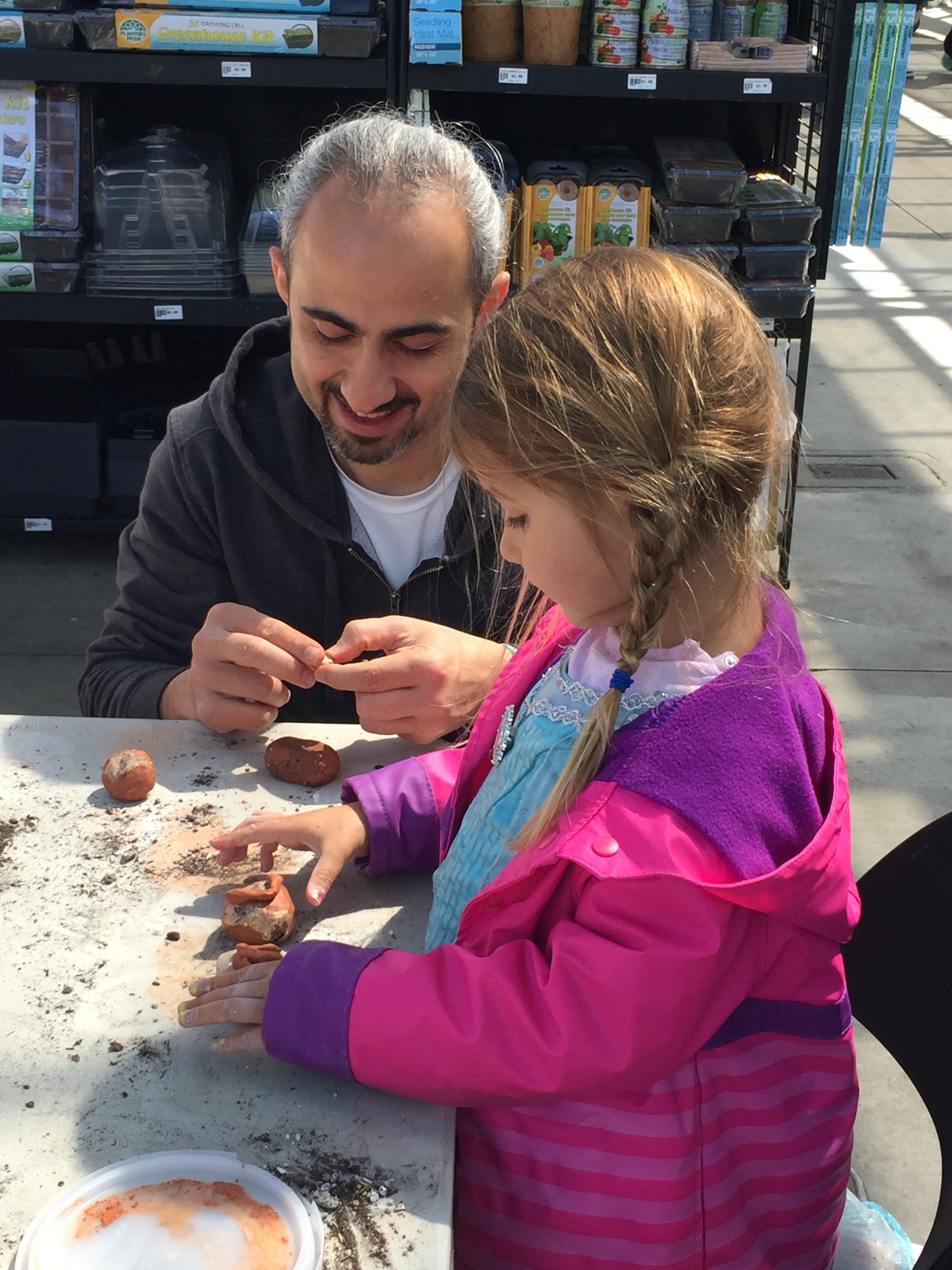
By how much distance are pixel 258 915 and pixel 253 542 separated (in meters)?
0.87

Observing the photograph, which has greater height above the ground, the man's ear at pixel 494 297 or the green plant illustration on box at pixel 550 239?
the man's ear at pixel 494 297

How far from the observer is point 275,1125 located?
107cm

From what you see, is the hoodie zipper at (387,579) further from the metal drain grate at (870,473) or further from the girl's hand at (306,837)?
the metal drain grate at (870,473)

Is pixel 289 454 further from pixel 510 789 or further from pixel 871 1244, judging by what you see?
pixel 871 1244

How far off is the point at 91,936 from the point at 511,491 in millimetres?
606

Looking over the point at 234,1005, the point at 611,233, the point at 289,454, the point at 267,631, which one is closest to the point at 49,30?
the point at 611,233

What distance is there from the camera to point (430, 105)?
13.2ft

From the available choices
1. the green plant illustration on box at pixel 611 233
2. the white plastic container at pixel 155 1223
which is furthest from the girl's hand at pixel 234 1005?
the green plant illustration on box at pixel 611 233

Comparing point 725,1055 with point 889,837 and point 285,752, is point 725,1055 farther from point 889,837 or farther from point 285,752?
point 889,837

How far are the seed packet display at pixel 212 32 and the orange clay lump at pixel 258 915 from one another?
2879 millimetres

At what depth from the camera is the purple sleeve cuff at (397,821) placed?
54.7 inches

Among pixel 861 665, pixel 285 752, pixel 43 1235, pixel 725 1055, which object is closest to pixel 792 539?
pixel 861 665

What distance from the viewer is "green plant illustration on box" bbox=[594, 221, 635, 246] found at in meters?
3.73

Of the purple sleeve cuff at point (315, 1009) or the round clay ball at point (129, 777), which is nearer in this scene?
the purple sleeve cuff at point (315, 1009)
